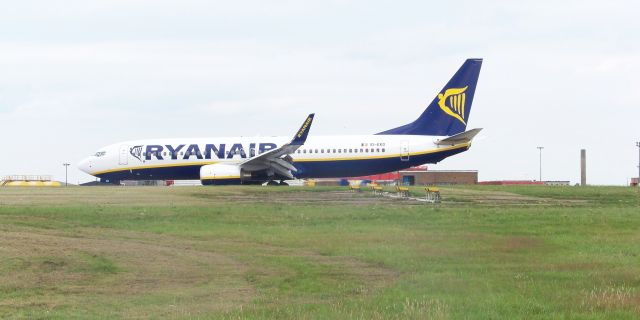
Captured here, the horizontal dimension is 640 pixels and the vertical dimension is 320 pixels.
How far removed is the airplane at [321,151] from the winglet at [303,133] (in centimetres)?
6

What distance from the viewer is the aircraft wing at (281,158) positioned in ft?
177

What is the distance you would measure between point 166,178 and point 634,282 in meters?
47.0

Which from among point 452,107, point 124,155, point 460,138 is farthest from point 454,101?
point 124,155

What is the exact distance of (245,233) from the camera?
24.1m

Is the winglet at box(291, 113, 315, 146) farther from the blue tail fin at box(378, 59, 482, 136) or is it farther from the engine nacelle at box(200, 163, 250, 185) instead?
the blue tail fin at box(378, 59, 482, 136)

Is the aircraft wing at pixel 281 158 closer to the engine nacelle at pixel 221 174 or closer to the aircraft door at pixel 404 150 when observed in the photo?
the engine nacelle at pixel 221 174

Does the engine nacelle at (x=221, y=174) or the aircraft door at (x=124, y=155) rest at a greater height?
the aircraft door at (x=124, y=155)

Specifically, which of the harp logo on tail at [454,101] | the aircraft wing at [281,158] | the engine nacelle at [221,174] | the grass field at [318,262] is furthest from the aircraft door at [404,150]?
the grass field at [318,262]

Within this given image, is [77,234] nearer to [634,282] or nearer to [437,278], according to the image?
[437,278]

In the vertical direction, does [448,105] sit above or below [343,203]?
above

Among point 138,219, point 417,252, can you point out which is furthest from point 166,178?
point 417,252

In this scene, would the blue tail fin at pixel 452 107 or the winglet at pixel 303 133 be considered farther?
the blue tail fin at pixel 452 107

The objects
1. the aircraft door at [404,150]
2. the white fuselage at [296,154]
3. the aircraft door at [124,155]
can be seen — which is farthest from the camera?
the aircraft door at [124,155]

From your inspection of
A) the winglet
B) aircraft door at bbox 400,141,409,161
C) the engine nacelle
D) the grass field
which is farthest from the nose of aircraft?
the grass field
